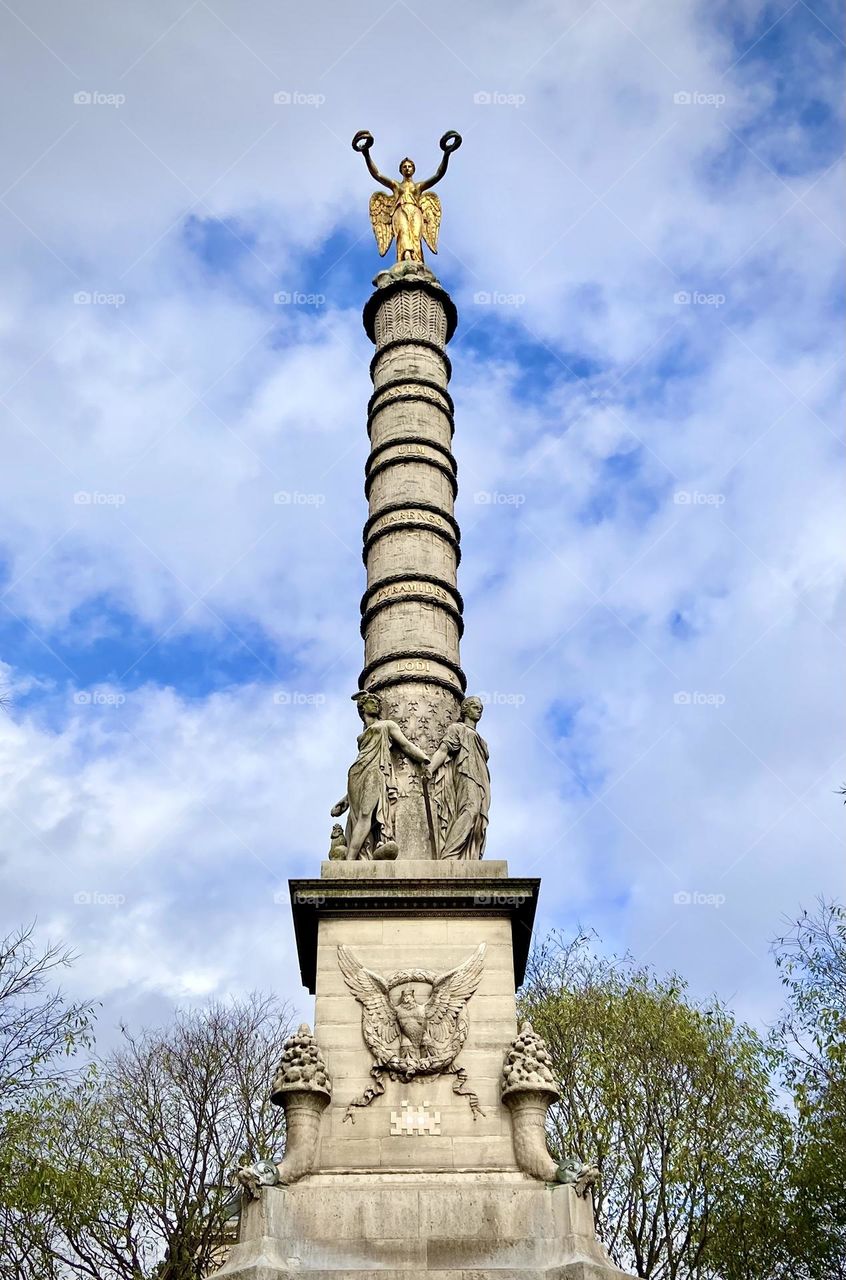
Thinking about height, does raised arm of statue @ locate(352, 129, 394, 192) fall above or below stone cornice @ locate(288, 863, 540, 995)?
above

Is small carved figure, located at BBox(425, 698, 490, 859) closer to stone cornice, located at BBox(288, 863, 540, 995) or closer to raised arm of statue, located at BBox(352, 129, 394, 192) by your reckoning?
stone cornice, located at BBox(288, 863, 540, 995)

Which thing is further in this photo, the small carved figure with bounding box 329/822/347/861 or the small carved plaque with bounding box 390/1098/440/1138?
the small carved figure with bounding box 329/822/347/861

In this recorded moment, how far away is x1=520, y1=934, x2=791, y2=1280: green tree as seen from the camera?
14.6 meters

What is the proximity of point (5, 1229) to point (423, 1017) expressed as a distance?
7.93 metres

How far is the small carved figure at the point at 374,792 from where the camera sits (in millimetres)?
10977

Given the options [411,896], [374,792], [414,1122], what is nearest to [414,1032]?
[414,1122]

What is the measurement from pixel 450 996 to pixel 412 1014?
1.22 feet

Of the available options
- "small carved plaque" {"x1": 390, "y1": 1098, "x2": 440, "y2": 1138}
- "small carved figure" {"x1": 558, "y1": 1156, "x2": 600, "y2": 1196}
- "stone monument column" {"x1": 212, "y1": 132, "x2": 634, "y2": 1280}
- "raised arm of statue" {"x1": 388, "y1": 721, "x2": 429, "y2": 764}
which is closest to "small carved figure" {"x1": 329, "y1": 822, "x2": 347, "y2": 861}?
"stone monument column" {"x1": 212, "y1": 132, "x2": 634, "y2": 1280}

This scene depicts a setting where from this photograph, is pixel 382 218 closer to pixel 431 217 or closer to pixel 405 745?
pixel 431 217

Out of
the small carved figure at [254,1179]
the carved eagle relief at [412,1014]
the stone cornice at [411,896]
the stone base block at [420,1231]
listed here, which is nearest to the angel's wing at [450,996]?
the carved eagle relief at [412,1014]

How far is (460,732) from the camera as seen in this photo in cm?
1154

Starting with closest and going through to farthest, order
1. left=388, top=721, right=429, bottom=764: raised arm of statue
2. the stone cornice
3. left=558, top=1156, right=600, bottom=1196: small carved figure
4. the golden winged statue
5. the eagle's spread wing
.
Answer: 1. left=558, top=1156, right=600, bottom=1196: small carved figure
2. the eagle's spread wing
3. the stone cornice
4. left=388, top=721, right=429, bottom=764: raised arm of statue
5. the golden winged statue

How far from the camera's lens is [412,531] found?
44.5ft

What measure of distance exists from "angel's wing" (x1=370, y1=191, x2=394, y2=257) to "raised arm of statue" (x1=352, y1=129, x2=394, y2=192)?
178 mm
